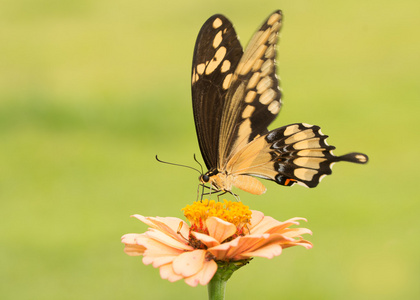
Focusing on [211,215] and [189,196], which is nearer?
[211,215]

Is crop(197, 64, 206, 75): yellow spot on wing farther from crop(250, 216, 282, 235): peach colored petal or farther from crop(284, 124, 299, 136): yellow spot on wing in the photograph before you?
crop(250, 216, 282, 235): peach colored petal

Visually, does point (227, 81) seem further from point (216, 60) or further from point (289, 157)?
point (289, 157)

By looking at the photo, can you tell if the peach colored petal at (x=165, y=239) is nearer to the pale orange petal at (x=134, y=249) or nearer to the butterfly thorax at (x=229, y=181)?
the pale orange petal at (x=134, y=249)

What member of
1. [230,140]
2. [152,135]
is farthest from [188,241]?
[152,135]

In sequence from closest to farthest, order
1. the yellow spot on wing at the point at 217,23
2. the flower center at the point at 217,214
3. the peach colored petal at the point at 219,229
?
the peach colored petal at the point at 219,229 < the flower center at the point at 217,214 < the yellow spot on wing at the point at 217,23

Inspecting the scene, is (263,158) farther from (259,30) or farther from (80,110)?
(80,110)

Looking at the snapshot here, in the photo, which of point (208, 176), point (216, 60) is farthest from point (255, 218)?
point (216, 60)

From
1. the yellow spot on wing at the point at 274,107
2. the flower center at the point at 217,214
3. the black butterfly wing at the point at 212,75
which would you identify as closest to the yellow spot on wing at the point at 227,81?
the black butterfly wing at the point at 212,75
